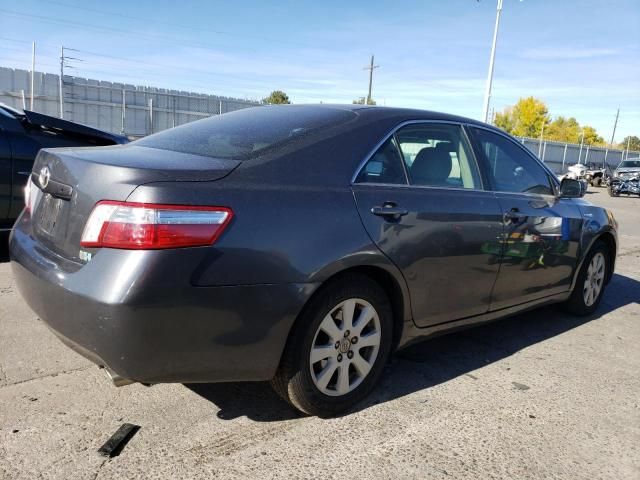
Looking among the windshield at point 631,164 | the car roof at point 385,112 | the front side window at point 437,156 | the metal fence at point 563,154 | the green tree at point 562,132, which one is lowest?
the front side window at point 437,156

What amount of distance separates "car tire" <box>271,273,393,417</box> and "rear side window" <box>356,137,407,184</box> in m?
0.52

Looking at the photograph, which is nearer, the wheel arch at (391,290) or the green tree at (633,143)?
the wheel arch at (391,290)

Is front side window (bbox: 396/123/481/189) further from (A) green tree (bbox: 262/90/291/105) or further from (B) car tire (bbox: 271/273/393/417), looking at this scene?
(A) green tree (bbox: 262/90/291/105)

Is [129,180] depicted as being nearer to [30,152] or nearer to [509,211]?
[509,211]

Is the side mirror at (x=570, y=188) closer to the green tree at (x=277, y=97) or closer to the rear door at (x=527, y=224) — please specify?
the rear door at (x=527, y=224)

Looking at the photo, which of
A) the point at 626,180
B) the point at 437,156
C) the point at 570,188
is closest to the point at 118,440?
the point at 437,156

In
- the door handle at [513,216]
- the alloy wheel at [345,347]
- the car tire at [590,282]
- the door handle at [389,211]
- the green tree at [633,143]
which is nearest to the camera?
the alloy wheel at [345,347]

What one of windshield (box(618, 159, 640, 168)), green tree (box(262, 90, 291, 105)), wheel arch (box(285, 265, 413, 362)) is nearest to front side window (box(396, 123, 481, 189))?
wheel arch (box(285, 265, 413, 362))

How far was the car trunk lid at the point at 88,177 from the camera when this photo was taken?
2260 mm

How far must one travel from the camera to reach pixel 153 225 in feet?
7.04

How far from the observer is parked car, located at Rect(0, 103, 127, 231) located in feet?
16.3

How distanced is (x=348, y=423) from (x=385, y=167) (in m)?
1.35

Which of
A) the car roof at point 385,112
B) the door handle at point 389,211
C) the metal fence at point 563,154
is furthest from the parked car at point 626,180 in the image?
the door handle at point 389,211

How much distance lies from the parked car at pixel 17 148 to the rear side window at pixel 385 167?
356cm
